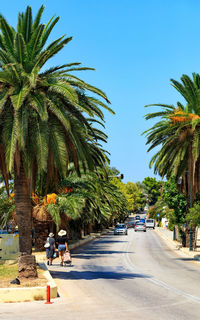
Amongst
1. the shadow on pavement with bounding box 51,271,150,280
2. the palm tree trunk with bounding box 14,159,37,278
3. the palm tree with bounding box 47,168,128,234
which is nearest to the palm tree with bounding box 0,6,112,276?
the palm tree trunk with bounding box 14,159,37,278

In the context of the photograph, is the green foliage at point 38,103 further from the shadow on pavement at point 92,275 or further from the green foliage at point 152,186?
the green foliage at point 152,186

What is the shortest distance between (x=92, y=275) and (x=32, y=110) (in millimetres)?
7707

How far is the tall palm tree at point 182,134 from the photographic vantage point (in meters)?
30.7

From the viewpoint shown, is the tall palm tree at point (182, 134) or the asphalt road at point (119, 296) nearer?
the asphalt road at point (119, 296)

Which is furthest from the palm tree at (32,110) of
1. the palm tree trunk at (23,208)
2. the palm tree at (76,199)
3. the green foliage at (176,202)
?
the green foliage at (176,202)

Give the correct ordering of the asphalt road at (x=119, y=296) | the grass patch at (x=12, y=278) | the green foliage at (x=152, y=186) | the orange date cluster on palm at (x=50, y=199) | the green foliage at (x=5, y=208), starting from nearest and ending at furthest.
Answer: the asphalt road at (x=119, y=296), the grass patch at (x=12, y=278), the orange date cluster on palm at (x=50, y=199), the green foliage at (x=5, y=208), the green foliage at (x=152, y=186)

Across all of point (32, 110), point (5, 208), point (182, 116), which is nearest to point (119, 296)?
point (32, 110)

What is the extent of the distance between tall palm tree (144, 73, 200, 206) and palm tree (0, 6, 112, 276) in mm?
12886

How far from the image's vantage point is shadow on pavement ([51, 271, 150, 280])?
61.8ft

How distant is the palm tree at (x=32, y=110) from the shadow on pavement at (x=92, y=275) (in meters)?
2.55

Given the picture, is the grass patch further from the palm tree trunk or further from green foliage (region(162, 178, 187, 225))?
green foliage (region(162, 178, 187, 225))

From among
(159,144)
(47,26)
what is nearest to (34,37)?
(47,26)

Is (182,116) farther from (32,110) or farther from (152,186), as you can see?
(152,186)

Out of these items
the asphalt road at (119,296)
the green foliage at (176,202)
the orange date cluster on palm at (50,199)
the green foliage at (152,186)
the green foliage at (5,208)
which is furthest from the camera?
the green foliage at (152,186)
